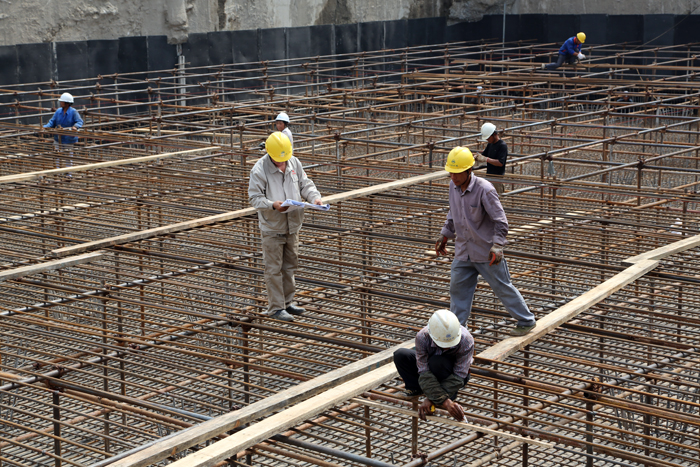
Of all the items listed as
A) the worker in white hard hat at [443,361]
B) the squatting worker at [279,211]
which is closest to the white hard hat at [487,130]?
the squatting worker at [279,211]

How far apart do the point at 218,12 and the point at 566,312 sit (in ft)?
80.7

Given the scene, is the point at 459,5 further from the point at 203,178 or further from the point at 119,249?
the point at 119,249

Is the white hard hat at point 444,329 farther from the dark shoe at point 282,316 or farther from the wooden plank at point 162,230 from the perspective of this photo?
the wooden plank at point 162,230

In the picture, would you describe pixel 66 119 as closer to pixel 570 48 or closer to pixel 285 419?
pixel 285 419

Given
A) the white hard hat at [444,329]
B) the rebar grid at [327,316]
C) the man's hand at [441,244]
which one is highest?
the man's hand at [441,244]

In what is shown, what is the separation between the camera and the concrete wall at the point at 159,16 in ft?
81.4

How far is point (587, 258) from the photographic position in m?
12.2

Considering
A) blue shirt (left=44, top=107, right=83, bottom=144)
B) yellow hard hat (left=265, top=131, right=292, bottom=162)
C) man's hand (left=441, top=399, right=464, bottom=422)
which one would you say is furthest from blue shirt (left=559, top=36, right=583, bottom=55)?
man's hand (left=441, top=399, right=464, bottom=422)

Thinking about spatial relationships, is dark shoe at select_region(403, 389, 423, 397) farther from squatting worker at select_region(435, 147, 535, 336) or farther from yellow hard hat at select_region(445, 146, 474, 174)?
yellow hard hat at select_region(445, 146, 474, 174)

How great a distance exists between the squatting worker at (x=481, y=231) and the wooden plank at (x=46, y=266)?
4261 mm

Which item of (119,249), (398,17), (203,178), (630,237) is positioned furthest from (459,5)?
(119,249)

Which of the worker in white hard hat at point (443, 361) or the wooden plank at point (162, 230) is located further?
the wooden plank at point (162, 230)

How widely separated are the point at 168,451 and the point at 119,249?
505 centimetres

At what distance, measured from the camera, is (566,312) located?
7.68 meters
